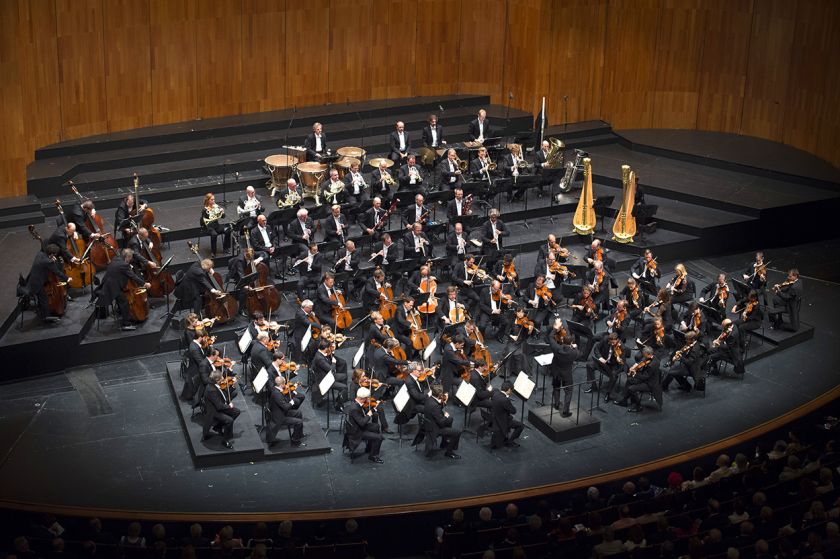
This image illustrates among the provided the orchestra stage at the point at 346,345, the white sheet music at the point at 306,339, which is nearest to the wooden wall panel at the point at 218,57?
the orchestra stage at the point at 346,345

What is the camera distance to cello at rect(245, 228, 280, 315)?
1535 centimetres

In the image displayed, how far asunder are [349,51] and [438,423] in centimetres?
981

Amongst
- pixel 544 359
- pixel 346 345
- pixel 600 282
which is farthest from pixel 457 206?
pixel 544 359

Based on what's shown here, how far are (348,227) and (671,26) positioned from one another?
7477 mm

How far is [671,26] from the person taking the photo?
2155 centimetres

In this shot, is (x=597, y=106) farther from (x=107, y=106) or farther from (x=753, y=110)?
(x=107, y=106)

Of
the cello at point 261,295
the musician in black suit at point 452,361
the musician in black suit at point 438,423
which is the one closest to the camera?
the musician in black suit at point 438,423

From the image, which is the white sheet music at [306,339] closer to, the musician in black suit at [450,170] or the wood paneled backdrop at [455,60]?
the musician in black suit at [450,170]

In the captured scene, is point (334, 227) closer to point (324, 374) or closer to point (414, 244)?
point (414, 244)

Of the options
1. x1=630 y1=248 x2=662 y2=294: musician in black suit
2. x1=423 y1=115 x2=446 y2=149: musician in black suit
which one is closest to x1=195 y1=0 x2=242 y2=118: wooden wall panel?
x1=423 y1=115 x2=446 y2=149: musician in black suit

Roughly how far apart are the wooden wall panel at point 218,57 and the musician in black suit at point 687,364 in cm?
906

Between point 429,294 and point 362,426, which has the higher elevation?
point 429,294

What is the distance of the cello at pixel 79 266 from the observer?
15219mm

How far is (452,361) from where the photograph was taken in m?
13.9
